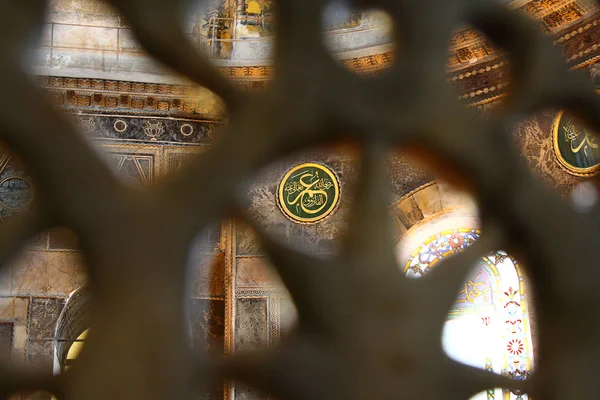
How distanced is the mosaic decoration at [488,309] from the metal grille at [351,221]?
7.21 meters

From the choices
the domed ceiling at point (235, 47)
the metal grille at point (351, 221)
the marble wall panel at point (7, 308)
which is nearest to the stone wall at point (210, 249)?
the marble wall panel at point (7, 308)

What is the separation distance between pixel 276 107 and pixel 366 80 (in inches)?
6.7

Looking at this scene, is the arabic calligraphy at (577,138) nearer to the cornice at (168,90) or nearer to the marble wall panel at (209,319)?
the cornice at (168,90)

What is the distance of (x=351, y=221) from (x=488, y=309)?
778 cm

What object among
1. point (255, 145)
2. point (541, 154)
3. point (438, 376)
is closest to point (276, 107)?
point (255, 145)

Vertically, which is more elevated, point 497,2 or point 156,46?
point 497,2

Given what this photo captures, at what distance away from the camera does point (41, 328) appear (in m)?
7.96

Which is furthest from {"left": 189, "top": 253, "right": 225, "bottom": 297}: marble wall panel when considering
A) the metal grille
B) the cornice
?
the metal grille

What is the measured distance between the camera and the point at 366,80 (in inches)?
55.9

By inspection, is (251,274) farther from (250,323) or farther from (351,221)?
(351,221)

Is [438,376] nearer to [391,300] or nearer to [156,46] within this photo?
[391,300]

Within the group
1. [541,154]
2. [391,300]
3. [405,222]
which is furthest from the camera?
[405,222]

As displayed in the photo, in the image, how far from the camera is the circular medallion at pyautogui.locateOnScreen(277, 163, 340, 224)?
8430 mm

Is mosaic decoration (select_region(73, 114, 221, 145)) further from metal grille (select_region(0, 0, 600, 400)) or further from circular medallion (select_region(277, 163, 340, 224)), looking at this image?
metal grille (select_region(0, 0, 600, 400))
